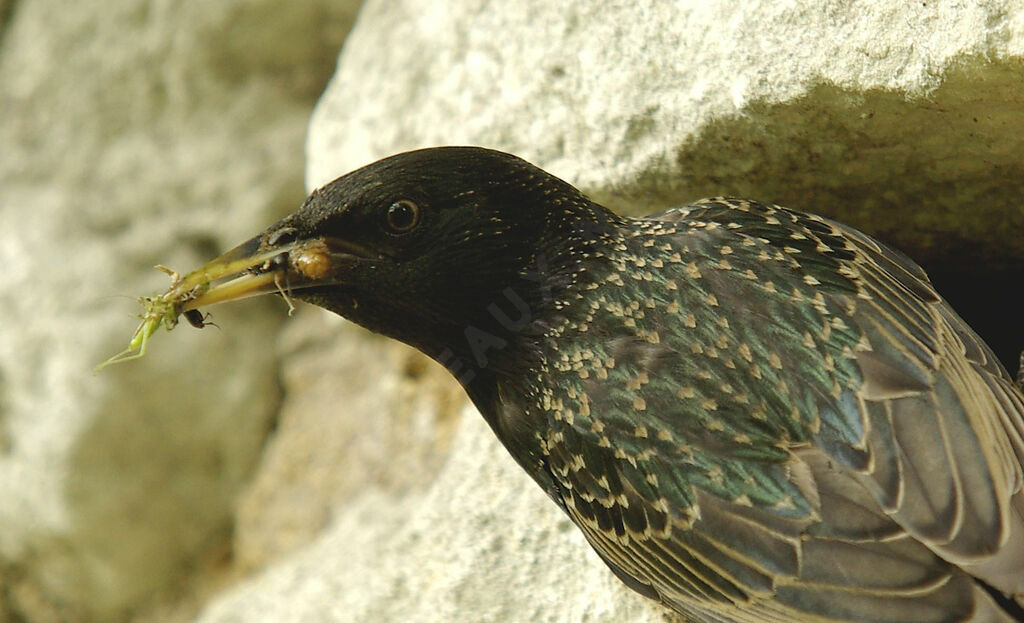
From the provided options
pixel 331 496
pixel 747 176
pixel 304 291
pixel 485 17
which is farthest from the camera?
pixel 331 496

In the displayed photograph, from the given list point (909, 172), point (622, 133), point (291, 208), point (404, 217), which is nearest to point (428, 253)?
point (404, 217)

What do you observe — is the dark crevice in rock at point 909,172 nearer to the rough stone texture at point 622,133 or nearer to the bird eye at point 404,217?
the rough stone texture at point 622,133

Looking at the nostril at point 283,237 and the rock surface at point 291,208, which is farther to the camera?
the rock surface at point 291,208

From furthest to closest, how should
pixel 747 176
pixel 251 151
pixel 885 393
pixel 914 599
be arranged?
pixel 251 151, pixel 747 176, pixel 885 393, pixel 914 599

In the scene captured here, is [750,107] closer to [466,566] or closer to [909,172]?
[909,172]

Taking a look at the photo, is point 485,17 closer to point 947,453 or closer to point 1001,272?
point 1001,272

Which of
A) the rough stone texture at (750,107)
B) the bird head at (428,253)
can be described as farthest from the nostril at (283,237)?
the rough stone texture at (750,107)

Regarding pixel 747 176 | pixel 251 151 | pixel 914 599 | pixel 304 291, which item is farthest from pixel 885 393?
pixel 251 151
